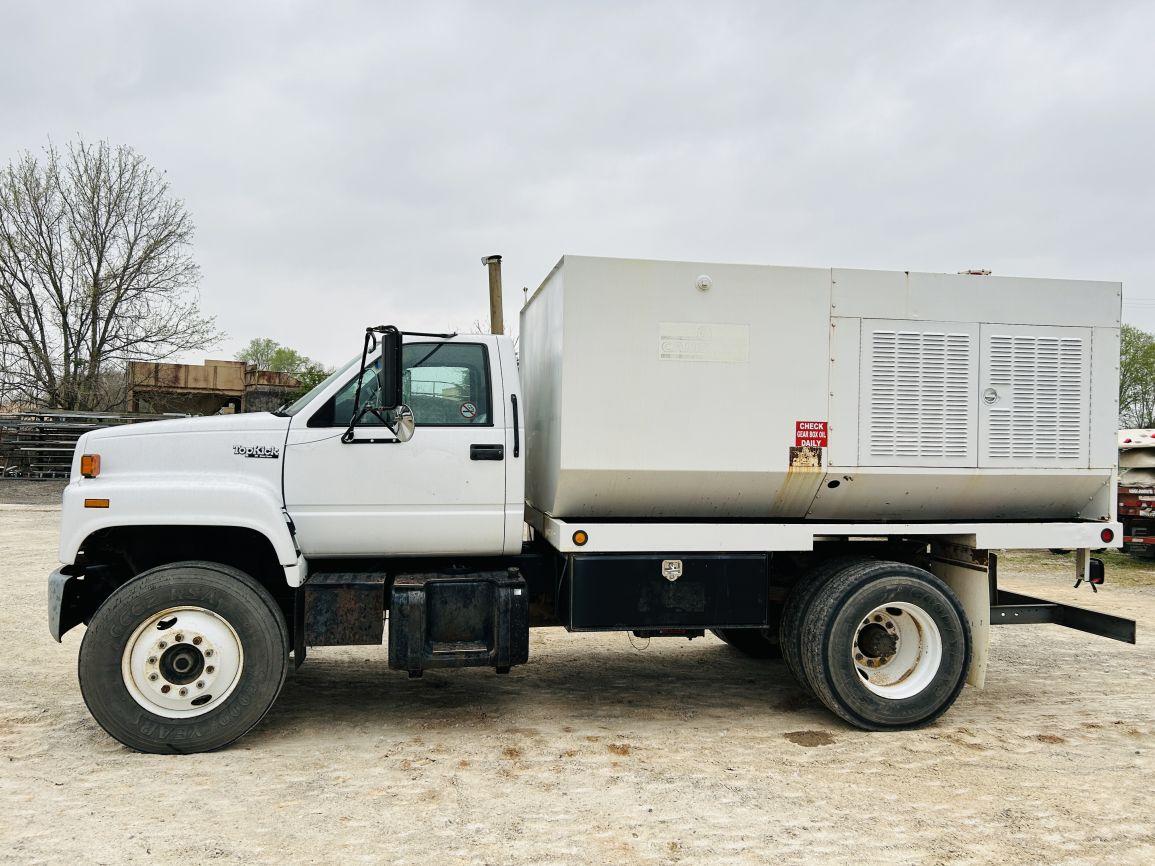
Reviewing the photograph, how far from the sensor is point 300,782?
466 centimetres

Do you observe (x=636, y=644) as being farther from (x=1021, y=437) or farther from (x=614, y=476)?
(x=1021, y=437)

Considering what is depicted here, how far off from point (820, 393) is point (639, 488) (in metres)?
1.30

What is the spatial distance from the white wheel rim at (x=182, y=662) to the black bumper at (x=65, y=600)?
533 millimetres

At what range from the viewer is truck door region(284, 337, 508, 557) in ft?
17.7

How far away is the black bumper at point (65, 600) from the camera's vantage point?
5184mm

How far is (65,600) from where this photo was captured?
5.23 m

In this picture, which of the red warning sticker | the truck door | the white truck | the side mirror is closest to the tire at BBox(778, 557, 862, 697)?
the white truck

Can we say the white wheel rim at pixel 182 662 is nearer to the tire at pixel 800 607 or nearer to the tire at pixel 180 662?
the tire at pixel 180 662

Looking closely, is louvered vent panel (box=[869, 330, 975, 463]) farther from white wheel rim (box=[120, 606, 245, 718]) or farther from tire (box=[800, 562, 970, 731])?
white wheel rim (box=[120, 606, 245, 718])

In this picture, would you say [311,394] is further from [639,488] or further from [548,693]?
[548,693]

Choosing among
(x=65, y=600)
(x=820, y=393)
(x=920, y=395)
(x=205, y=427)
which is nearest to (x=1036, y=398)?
(x=920, y=395)

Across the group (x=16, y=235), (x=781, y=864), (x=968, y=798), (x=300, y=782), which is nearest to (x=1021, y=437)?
(x=968, y=798)

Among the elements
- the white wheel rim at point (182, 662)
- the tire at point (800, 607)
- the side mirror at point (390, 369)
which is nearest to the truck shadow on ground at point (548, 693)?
the tire at point (800, 607)

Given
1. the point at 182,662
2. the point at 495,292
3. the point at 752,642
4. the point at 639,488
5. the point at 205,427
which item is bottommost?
the point at 752,642
